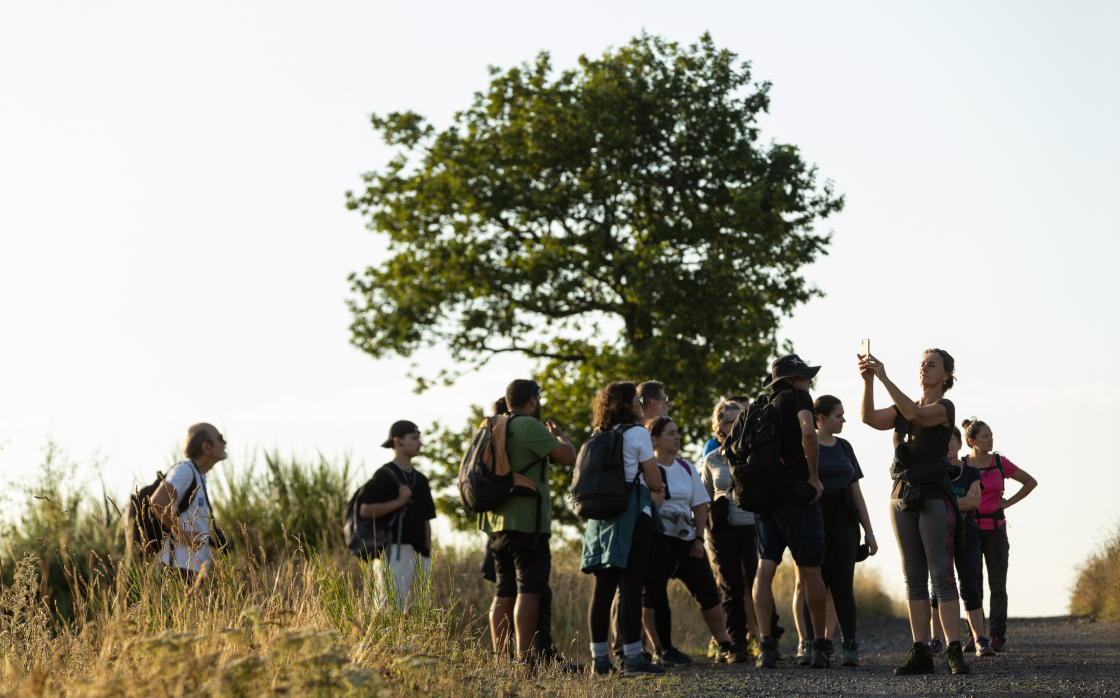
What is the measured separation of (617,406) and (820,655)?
7.59ft

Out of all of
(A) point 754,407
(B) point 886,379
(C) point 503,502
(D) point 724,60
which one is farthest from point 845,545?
(D) point 724,60

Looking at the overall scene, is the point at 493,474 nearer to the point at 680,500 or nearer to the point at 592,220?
the point at 680,500

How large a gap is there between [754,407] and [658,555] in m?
1.54

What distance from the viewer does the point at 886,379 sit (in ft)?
21.8

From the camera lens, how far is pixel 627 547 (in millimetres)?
7336

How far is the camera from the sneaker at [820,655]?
25.2 feet

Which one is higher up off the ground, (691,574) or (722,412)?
(722,412)

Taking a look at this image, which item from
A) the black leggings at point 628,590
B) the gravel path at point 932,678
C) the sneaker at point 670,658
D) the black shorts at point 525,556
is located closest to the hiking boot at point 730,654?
the gravel path at point 932,678

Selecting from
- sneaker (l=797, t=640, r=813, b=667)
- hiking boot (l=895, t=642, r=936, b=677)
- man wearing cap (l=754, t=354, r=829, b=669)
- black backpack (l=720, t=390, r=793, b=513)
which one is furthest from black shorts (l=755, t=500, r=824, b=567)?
hiking boot (l=895, t=642, r=936, b=677)

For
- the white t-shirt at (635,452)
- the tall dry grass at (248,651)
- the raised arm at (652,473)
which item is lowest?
the tall dry grass at (248,651)

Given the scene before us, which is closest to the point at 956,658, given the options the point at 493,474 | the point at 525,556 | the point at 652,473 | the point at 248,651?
the point at 652,473

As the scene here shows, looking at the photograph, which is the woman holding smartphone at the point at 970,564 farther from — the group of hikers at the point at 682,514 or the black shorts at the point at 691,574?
the black shorts at the point at 691,574

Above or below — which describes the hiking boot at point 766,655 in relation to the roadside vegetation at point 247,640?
below

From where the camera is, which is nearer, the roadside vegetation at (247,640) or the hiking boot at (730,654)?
the roadside vegetation at (247,640)
